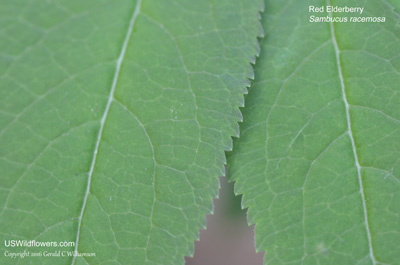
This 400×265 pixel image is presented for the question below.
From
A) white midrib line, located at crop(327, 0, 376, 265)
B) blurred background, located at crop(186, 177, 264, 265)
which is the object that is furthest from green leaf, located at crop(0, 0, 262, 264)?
blurred background, located at crop(186, 177, 264, 265)

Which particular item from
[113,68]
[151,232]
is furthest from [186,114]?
[151,232]

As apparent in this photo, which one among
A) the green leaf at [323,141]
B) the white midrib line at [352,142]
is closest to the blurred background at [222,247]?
the green leaf at [323,141]

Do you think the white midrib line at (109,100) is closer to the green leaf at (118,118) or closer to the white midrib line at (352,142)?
the green leaf at (118,118)

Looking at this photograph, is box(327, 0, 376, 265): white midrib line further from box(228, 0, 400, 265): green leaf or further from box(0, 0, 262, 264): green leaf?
box(0, 0, 262, 264): green leaf

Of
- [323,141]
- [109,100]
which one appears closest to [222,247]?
[323,141]

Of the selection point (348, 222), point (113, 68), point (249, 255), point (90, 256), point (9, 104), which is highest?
point (113, 68)

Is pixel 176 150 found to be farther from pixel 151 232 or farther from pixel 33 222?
pixel 33 222
